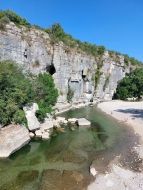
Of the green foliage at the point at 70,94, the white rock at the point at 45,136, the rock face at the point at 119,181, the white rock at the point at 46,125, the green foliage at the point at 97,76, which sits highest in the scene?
the green foliage at the point at 97,76

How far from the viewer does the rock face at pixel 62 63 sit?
45.6 meters

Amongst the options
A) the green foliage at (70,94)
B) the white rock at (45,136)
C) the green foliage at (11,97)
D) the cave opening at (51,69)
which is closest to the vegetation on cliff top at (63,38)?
the cave opening at (51,69)

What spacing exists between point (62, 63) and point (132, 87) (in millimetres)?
28128

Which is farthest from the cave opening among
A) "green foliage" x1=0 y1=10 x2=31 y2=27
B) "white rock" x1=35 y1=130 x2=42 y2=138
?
"white rock" x1=35 y1=130 x2=42 y2=138

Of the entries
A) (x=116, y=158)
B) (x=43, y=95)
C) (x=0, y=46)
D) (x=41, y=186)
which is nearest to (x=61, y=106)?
(x=43, y=95)

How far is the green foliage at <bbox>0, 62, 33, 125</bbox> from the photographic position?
2800 centimetres

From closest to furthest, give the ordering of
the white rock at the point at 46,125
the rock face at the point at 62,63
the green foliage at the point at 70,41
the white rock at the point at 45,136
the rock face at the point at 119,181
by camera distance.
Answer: the rock face at the point at 119,181 → the white rock at the point at 45,136 → the white rock at the point at 46,125 → the rock face at the point at 62,63 → the green foliage at the point at 70,41

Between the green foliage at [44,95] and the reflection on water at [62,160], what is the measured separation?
4.53m

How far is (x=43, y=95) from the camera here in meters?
41.7

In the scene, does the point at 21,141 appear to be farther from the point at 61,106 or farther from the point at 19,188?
the point at 61,106

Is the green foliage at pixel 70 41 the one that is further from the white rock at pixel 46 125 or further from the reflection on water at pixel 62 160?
the reflection on water at pixel 62 160

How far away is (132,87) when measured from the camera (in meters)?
78.8

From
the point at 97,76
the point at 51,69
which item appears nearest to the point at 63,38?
the point at 51,69

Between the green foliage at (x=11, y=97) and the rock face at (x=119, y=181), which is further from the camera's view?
the green foliage at (x=11, y=97)
